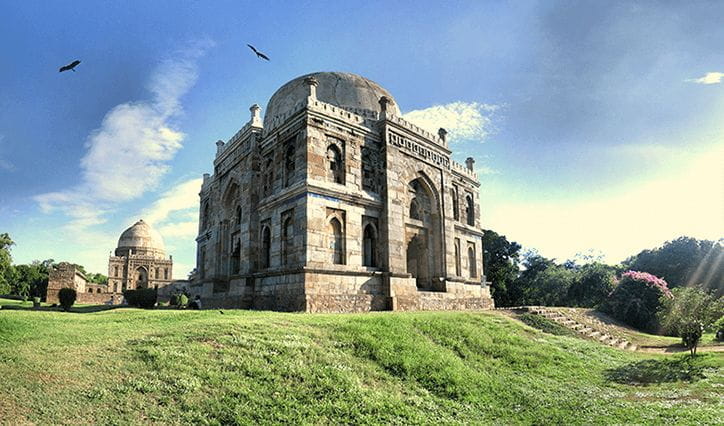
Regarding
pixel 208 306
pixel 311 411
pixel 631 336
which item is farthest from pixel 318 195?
pixel 631 336

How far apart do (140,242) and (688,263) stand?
184 ft

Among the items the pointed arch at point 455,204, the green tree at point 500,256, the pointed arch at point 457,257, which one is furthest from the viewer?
the green tree at point 500,256

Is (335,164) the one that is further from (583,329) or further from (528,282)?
(528,282)

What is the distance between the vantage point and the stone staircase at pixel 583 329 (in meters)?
17.8

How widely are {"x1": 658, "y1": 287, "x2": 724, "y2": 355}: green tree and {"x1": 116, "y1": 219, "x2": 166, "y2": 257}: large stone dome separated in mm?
51195

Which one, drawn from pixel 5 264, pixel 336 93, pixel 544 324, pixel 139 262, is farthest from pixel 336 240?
pixel 139 262

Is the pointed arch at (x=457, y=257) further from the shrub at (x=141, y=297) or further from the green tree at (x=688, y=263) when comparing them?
the green tree at (x=688, y=263)

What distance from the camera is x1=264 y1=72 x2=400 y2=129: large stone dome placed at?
66.7ft

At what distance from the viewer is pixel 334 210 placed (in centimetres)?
1711

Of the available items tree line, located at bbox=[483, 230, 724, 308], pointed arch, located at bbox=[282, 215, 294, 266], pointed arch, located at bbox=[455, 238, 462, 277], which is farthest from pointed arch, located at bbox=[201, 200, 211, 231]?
tree line, located at bbox=[483, 230, 724, 308]

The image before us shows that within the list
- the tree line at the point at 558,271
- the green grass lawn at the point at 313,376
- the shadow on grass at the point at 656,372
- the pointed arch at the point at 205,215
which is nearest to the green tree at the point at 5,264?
the pointed arch at the point at 205,215

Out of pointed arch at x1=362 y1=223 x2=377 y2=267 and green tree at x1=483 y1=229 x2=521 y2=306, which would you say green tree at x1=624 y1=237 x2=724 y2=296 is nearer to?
green tree at x1=483 y1=229 x2=521 y2=306

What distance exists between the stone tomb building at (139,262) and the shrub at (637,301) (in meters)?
44.4

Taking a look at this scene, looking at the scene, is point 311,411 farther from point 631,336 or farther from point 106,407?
point 631,336
